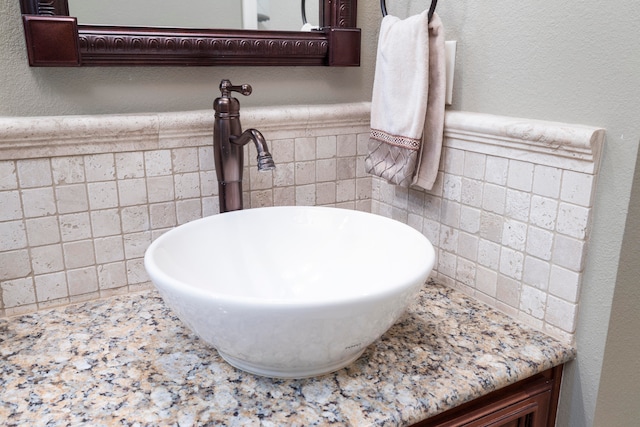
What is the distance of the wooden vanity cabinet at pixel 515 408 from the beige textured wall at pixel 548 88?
28 millimetres

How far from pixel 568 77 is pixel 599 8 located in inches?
4.1

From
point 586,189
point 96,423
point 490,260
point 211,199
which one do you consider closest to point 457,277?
point 490,260

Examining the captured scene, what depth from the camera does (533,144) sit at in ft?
2.83

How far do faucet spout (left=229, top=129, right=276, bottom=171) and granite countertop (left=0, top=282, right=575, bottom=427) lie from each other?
12.4 inches

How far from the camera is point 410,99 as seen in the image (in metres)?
1.01

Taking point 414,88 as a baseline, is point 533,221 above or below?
below

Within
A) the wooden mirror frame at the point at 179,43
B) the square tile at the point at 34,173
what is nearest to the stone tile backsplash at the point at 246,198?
the square tile at the point at 34,173

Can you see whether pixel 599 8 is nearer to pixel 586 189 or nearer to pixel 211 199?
pixel 586 189

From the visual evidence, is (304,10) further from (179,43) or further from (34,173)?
(34,173)

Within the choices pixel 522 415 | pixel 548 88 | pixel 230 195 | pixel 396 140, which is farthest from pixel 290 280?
pixel 548 88

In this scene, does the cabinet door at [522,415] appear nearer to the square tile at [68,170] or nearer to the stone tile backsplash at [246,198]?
the stone tile backsplash at [246,198]

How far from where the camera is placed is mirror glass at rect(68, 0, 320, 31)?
922mm

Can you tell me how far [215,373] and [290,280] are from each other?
27 centimetres

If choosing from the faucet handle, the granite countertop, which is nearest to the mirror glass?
the faucet handle
